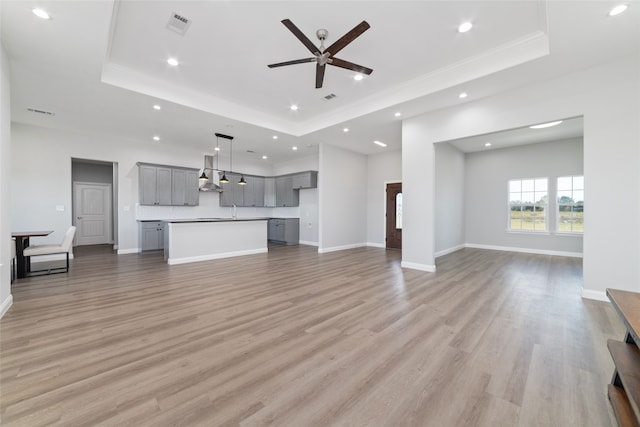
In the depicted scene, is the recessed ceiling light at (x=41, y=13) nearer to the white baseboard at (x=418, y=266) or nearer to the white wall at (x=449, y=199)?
the white baseboard at (x=418, y=266)

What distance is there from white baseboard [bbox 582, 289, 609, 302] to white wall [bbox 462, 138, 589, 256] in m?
3.94

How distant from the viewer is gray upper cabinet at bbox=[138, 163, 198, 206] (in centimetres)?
703

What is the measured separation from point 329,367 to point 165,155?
808 cm

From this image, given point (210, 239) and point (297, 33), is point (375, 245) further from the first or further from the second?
point (297, 33)

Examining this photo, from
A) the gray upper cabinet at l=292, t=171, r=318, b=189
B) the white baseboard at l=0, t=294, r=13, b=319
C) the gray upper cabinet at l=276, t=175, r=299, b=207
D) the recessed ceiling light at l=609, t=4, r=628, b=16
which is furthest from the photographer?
the gray upper cabinet at l=276, t=175, r=299, b=207

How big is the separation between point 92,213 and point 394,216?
32.6ft

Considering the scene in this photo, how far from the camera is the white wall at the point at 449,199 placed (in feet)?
21.2

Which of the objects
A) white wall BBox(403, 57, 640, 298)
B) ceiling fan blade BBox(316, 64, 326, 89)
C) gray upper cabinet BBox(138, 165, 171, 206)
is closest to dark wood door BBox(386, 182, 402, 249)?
white wall BBox(403, 57, 640, 298)

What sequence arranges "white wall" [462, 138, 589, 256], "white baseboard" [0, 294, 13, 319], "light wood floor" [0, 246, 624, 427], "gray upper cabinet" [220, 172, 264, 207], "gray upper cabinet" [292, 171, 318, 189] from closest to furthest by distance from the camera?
"light wood floor" [0, 246, 624, 427] → "white baseboard" [0, 294, 13, 319] → "white wall" [462, 138, 589, 256] → "gray upper cabinet" [292, 171, 318, 189] → "gray upper cabinet" [220, 172, 264, 207]

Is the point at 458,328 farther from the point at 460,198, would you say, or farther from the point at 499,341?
the point at 460,198

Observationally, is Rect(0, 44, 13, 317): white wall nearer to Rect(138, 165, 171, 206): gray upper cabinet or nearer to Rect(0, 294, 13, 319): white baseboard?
Rect(0, 294, 13, 319): white baseboard

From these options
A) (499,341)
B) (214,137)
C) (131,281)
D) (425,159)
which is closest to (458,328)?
(499,341)

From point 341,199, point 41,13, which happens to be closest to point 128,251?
point 41,13

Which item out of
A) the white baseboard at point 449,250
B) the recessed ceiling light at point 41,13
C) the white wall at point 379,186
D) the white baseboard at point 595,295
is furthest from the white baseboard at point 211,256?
the white baseboard at point 595,295
